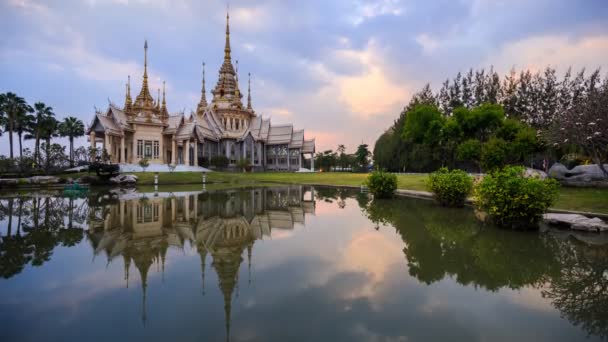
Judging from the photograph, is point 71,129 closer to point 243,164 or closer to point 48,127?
point 48,127

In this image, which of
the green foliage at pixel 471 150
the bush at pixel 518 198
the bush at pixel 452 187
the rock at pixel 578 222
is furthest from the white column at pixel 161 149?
the rock at pixel 578 222

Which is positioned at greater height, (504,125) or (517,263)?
(504,125)

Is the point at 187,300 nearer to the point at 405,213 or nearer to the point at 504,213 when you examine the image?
the point at 504,213

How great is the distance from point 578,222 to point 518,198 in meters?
2.04

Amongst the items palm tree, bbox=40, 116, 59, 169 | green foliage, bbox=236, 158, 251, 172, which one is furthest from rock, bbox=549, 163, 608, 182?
palm tree, bbox=40, 116, 59, 169

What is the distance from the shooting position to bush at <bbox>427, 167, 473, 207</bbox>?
12148 mm

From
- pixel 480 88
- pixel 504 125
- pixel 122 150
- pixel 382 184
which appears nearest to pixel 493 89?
pixel 480 88

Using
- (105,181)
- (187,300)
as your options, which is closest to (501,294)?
(187,300)

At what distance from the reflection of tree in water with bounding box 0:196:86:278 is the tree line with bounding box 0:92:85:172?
19.7 m

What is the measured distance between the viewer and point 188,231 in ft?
25.6

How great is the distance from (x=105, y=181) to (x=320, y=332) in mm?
26012

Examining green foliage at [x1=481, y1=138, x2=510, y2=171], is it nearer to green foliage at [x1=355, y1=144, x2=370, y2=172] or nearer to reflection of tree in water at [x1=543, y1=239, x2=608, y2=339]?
reflection of tree in water at [x1=543, y1=239, x2=608, y2=339]

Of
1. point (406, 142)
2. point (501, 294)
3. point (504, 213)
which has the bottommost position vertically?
point (501, 294)

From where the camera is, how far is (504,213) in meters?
8.18
